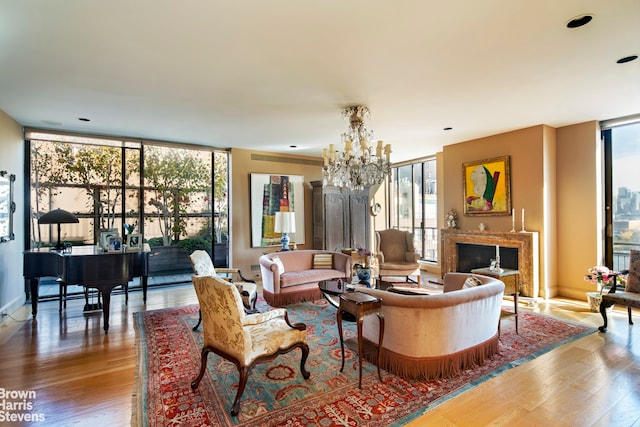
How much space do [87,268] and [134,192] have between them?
8.38 feet

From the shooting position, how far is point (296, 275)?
480cm

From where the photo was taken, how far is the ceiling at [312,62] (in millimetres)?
2125

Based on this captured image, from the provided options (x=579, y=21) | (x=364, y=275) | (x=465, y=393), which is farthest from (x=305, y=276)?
(x=579, y=21)

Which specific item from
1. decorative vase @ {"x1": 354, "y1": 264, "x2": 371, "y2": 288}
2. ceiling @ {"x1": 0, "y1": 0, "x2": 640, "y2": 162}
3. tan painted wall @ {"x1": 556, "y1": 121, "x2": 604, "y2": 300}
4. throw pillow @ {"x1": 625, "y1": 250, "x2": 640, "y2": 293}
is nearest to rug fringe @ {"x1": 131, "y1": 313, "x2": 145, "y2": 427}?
decorative vase @ {"x1": 354, "y1": 264, "x2": 371, "y2": 288}

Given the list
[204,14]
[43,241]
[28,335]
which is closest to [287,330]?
[204,14]

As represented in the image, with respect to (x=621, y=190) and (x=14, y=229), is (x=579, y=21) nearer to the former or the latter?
(x=621, y=190)

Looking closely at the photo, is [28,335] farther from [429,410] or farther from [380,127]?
[380,127]

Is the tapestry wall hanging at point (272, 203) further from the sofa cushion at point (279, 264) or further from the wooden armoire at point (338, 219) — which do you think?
the sofa cushion at point (279, 264)

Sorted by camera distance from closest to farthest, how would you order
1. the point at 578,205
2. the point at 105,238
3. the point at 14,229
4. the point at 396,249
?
the point at 105,238 → the point at 14,229 → the point at 578,205 → the point at 396,249

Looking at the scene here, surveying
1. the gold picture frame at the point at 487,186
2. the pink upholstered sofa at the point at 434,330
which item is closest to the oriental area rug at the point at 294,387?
the pink upholstered sofa at the point at 434,330

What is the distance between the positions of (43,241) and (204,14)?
5140 millimetres

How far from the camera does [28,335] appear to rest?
3508mm

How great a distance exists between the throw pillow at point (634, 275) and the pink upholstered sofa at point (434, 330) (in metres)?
2.35

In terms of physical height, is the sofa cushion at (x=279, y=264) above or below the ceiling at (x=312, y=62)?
below
